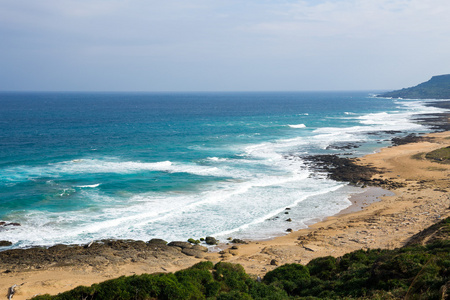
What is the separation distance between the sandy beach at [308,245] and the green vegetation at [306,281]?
331cm

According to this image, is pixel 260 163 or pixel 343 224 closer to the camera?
pixel 343 224

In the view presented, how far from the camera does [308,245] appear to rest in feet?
78.7

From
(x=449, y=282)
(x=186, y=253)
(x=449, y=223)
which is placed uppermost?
(x=449, y=282)

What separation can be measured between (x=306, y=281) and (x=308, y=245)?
305 inches

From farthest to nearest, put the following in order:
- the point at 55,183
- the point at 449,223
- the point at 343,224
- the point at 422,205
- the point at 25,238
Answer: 1. the point at 55,183
2. the point at 422,205
3. the point at 343,224
4. the point at 25,238
5. the point at 449,223

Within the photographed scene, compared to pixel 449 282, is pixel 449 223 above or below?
below

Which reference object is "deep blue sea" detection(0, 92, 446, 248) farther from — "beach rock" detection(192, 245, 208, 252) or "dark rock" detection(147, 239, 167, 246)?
"beach rock" detection(192, 245, 208, 252)

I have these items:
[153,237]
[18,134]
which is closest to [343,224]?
[153,237]

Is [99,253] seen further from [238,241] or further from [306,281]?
[306,281]

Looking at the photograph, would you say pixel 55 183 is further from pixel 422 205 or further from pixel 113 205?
pixel 422 205

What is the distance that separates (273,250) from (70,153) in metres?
38.1

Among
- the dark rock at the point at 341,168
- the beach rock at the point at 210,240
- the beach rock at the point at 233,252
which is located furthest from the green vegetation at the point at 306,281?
the dark rock at the point at 341,168

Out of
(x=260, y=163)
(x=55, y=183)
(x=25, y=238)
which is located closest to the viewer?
(x=25, y=238)

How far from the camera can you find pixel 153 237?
25.9 metres
